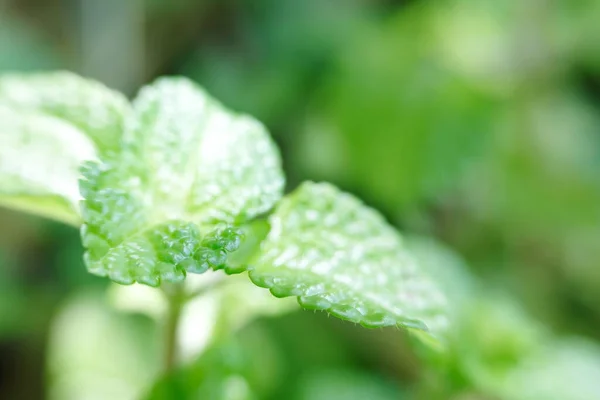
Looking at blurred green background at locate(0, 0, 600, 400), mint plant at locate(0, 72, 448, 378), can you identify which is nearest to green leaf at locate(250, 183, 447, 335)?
mint plant at locate(0, 72, 448, 378)

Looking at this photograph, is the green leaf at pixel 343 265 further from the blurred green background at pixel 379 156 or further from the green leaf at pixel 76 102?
the blurred green background at pixel 379 156

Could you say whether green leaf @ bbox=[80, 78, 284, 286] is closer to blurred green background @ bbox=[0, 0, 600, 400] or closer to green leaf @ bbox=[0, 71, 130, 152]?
green leaf @ bbox=[0, 71, 130, 152]

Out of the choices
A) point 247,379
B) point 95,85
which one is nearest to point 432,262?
point 247,379

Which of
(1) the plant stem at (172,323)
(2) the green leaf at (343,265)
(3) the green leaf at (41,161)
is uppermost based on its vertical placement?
(2) the green leaf at (343,265)

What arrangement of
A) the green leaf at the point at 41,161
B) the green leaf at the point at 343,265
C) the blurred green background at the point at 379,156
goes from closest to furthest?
the green leaf at the point at 343,265 < the green leaf at the point at 41,161 < the blurred green background at the point at 379,156

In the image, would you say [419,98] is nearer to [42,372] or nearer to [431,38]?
[431,38]

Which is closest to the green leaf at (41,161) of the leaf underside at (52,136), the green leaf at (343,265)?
the leaf underside at (52,136)

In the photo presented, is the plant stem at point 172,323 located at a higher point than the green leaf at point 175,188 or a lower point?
lower

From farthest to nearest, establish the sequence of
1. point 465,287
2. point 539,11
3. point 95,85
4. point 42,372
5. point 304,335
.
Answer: point 539,11 < point 42,372 < point 304,335 < point 465,287 < point 95,85
